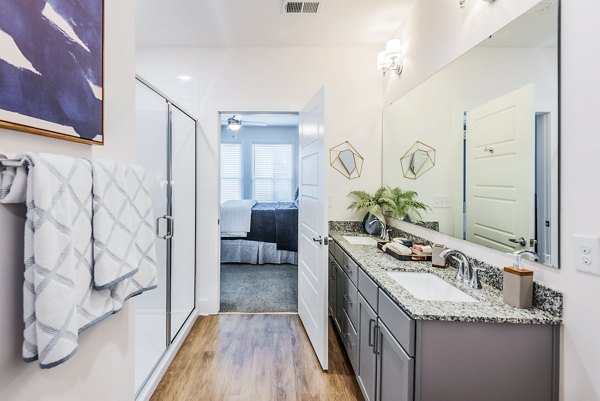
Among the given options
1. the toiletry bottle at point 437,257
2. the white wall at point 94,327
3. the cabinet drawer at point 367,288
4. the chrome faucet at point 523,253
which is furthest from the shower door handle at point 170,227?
the chrome faucet at point 523,253

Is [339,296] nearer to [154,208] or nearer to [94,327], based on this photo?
[154,208]

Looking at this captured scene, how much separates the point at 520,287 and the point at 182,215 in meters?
2.36

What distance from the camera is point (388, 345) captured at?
1.42m

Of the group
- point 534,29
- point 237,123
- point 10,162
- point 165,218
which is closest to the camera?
point 10,162

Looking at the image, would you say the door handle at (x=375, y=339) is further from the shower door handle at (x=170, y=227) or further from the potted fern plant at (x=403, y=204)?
the shower door handle at (x=170, y=227)

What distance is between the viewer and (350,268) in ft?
7.05

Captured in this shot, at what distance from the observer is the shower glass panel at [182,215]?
8.02ft

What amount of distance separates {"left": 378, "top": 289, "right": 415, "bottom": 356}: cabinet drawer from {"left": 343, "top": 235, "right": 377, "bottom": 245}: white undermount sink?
1058mm

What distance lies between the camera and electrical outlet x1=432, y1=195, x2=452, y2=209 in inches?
76.7

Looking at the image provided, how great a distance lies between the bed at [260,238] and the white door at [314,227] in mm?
1826

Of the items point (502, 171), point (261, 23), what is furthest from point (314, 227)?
point (261, 23)

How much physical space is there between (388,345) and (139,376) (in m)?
1.48

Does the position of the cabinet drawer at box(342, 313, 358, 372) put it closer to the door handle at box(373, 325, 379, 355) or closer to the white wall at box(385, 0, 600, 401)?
the door handle at box(373, 325, 379, 355)

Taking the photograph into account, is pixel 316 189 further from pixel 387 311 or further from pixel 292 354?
pixel 292 354
